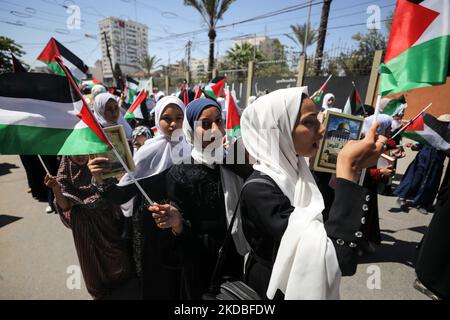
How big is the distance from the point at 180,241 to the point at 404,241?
12.1 feet

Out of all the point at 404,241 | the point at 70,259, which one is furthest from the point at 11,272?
the point at 404,241

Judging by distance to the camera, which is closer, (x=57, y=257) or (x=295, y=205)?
(x=295, y=205)

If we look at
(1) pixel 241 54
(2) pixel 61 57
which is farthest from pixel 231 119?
(1) pixel 241 54

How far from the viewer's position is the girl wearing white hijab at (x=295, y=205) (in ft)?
3.20

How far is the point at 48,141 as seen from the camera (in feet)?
4.69

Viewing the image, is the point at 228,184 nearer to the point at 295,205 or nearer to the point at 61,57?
the point at 295,205

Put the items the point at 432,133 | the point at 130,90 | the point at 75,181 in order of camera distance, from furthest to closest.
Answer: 1. the point at 130,90
2. the point at 432,133
3. the point at 75,181

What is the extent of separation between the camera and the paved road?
266cm

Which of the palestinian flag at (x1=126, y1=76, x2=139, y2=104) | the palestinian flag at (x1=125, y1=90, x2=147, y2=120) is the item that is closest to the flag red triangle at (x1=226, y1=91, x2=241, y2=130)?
the palestinian flag at (x1=125, y1=90, x2=147, y2=120)

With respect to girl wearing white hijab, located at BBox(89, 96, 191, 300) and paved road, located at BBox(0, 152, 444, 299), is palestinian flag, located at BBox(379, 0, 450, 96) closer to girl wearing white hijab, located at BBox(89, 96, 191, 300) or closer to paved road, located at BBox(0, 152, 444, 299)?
girl wearing white hijab, located at BBox(89, 96, 191, 300)

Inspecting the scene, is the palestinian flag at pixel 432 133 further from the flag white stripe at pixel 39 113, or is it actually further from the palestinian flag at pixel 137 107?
the palestinian flag at pixel 137 107

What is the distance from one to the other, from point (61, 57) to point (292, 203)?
4.12m

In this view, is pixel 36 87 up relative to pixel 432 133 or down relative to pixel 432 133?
up

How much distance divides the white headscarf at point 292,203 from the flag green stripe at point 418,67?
59 cm
